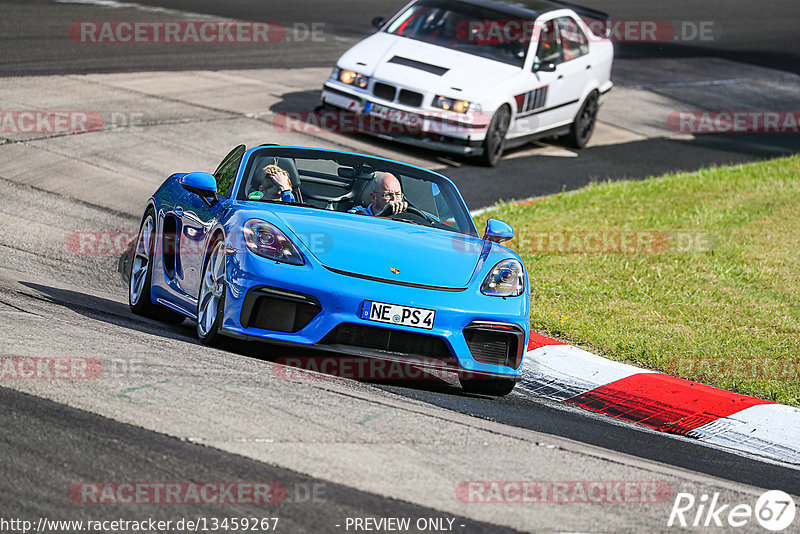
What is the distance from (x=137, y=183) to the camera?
11.9 meters

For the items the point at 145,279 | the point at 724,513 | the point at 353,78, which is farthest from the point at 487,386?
the point at 353,78

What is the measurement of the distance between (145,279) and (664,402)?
355 centimetres

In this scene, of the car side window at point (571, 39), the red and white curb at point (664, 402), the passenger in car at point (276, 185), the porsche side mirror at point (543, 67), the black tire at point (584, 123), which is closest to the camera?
the red and white curb at point (664, 402)

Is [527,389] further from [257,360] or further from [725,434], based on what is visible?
[257,360]

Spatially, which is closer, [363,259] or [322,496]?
[322,496]

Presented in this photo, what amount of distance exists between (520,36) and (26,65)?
6.89m

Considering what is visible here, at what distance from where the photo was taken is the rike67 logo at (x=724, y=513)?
4574 millimetres

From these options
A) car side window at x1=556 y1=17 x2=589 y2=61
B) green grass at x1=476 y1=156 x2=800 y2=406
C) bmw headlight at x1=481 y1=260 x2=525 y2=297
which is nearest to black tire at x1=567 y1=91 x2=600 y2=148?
car side window at x1=556 y1=17 x2=589 y2=61

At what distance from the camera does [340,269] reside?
6273mm

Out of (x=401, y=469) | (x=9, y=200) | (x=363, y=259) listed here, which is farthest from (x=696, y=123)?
(x=401, y=469)

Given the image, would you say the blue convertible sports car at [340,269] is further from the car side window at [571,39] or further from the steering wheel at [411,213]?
the car side window at [571,39]

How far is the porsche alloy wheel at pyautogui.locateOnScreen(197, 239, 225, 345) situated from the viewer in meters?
6.41

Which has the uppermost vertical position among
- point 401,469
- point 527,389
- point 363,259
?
point 363,259

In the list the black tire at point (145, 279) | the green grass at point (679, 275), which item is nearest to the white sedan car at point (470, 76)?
the green grass at point (679, 275)
